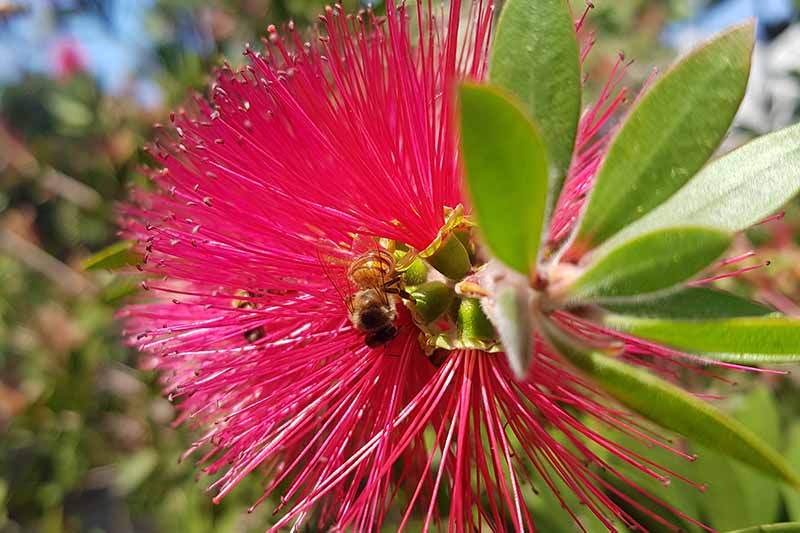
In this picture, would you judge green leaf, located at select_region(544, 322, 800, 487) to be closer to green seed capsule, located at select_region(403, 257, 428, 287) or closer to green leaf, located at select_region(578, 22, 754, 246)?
green leaf, located at select_region(578, 22, 754, 246)

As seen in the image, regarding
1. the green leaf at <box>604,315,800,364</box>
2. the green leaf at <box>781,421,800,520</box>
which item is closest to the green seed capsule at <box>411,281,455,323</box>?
the green leaf at <box>604,315,800,364</box>

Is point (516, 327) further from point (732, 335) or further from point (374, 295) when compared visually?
point (374, 295)

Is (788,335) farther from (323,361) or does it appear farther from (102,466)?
(102,466)

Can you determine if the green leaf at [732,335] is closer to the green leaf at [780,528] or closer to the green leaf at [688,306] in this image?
the green leaf at [688,306]

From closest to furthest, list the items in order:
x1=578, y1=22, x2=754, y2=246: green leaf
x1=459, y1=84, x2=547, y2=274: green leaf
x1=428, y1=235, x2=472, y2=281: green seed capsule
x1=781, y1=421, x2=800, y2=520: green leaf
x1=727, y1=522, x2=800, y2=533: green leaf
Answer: x1=459, y1=84, x2=547, y2=274: green leaf < x1=578, y1=22, x2=754, y2=246: green leaf < x1=727, y1=522, x2=800, y2=533: green leaf < x1=428, y1=235, x2=472, y2=281: green seed capsule < x1=781, y1=421, x2=800, y2=520: green leaf

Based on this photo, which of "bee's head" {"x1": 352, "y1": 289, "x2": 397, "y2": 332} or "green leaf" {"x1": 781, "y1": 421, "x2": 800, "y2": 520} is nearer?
"bee's head" {"x1": 352, "y1": 289, "x2": 397, "y2": 332}

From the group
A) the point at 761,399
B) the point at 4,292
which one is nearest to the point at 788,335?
the point at 761,399
